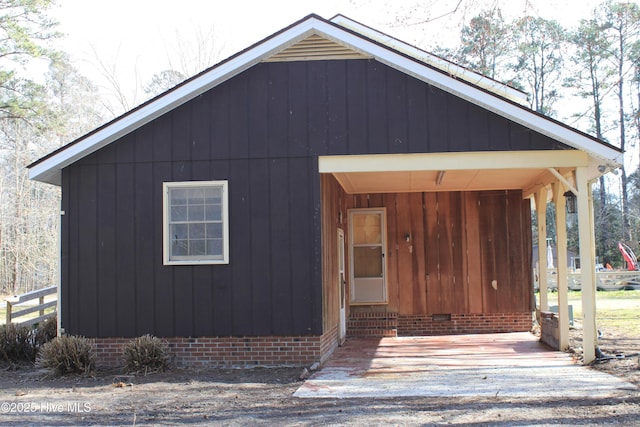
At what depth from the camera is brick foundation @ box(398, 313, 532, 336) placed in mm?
14711

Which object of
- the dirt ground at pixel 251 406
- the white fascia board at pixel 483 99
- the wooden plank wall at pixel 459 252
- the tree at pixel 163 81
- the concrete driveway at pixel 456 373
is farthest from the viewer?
the tree at pixel 163 81

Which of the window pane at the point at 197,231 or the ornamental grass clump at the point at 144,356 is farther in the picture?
the window pane at the point at 197,231

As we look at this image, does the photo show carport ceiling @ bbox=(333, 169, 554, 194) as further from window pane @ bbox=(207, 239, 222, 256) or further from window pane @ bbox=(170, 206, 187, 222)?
window pane @ bbox=(170, 206, 187, 222)

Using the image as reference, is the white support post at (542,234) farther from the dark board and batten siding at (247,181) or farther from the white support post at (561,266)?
the dark board and batten siding at (247,181)

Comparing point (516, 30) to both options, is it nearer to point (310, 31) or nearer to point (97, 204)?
point (310, 31)

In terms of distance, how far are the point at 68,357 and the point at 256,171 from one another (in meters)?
3.92

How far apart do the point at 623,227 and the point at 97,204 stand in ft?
135

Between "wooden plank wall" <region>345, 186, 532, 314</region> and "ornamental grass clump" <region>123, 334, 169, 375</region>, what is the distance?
6060 mm

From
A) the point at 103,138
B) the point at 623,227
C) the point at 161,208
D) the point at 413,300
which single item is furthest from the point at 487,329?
the point at 623,227

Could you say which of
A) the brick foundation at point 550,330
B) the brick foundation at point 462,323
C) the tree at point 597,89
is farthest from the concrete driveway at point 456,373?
the tree at point 597,89

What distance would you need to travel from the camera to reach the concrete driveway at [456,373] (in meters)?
8.12

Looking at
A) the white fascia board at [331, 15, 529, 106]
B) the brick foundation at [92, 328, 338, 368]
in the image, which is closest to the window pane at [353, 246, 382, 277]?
the white fascia board at [331, 15, 529, 106]

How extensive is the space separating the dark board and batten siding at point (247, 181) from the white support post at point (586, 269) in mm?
835

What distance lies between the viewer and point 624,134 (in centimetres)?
4072
